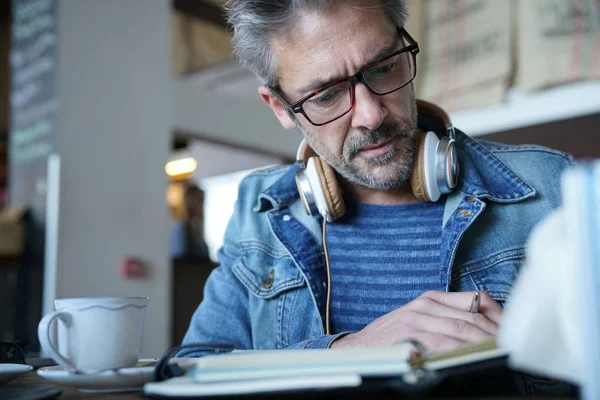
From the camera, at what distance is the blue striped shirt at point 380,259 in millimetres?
1172

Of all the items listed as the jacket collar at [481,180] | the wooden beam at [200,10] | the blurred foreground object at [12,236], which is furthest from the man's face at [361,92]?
the wooden beam at [200,10]

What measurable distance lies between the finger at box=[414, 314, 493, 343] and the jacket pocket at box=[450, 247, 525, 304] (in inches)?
15.8

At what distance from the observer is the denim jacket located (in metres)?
1.14

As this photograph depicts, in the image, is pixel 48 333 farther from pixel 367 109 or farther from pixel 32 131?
pixel 32 131

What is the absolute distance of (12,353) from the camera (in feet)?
3.09

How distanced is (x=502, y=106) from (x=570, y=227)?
9.92 feet

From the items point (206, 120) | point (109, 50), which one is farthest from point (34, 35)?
point (206, 120)

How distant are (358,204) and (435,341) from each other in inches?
23.8

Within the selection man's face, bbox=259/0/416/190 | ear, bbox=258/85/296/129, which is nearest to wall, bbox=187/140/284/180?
ear, bbox=258/85/296/129

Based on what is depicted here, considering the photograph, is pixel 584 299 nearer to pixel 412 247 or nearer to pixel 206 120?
pixel 412 247

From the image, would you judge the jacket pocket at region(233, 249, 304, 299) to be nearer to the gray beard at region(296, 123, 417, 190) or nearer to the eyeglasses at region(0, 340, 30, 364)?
the gray beard at region(296, 123, 417, 190)

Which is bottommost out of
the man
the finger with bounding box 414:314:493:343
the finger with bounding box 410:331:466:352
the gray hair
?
the finger with bounding box 410:331:466:352

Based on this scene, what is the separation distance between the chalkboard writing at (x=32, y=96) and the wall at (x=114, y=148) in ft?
0.24

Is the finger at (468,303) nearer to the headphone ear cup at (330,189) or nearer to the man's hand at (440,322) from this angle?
the man's hand at (440,322)
